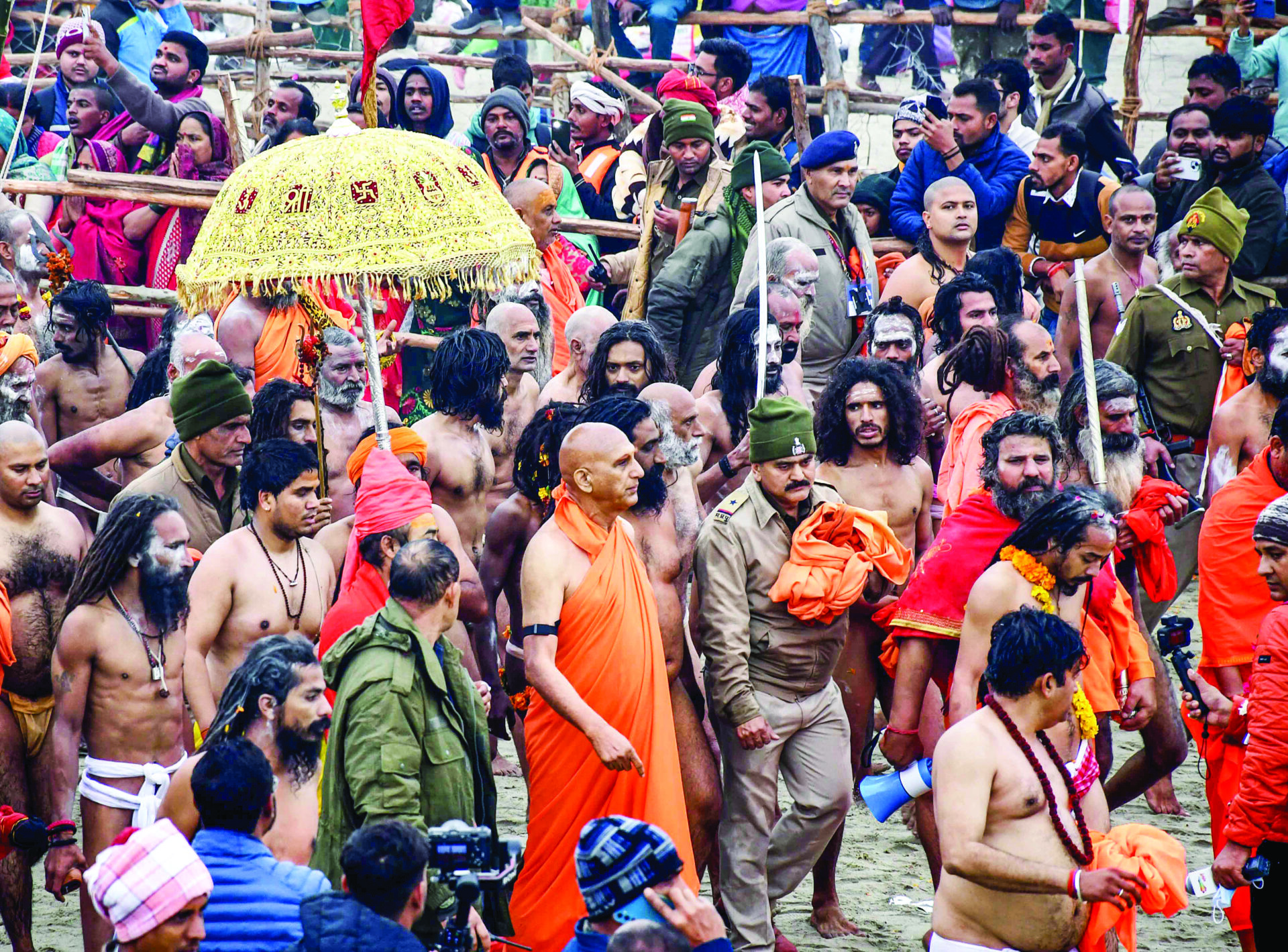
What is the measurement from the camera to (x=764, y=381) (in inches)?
288

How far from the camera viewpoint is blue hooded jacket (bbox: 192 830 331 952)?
395 cm

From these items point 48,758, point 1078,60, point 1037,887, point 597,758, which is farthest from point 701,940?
point 1078,60

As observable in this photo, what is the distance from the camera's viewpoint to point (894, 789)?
5.67 m

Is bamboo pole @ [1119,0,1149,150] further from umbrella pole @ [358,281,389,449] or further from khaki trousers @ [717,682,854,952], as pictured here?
umbrella pole @ [358,281,389,449]

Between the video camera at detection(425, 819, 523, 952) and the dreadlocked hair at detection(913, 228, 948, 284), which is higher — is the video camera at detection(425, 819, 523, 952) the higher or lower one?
the lower one

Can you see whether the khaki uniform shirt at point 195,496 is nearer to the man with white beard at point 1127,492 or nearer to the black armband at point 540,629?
the black armband at point 540,629

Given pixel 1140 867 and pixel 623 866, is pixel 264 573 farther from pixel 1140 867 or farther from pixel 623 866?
pixel 1140 867

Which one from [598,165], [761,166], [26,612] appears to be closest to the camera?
[26,612]

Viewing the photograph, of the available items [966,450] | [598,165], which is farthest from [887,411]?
[598,165]

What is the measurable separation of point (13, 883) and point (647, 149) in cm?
638

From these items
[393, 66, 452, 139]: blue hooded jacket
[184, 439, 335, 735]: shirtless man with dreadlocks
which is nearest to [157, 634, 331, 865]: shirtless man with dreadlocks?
[184, 439, 335, 735]: shirtless man with dreadlocks

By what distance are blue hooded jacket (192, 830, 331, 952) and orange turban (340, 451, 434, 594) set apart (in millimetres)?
1912

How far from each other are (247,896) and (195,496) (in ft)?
9.85

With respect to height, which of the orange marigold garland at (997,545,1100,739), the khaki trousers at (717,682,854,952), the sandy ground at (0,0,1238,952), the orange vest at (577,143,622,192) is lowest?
the sandy ground at (0,0,1238,952)
